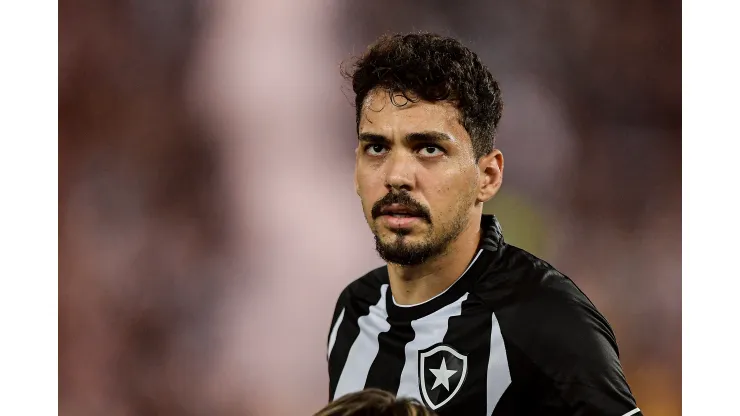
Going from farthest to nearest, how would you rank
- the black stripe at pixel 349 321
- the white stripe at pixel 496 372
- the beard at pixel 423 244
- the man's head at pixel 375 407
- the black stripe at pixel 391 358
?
the black stripe at pixel 349 321 < the black stripe at pixel 391 358 < the beard at pixel 423 244 < the white stripe at pixel 496 372 < the man's head at pixel 375 407

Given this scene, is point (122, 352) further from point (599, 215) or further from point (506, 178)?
point (599, 215)

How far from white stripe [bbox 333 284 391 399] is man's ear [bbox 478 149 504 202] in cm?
45

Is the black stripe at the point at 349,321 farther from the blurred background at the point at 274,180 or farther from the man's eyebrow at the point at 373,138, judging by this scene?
the man's eyebrow at the point at 373,138

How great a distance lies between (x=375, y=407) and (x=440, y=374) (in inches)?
28.6

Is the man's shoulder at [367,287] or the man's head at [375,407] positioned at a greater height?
the man's shoulder at [367,287]

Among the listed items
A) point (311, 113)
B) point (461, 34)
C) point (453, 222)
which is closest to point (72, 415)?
point (311, 113)

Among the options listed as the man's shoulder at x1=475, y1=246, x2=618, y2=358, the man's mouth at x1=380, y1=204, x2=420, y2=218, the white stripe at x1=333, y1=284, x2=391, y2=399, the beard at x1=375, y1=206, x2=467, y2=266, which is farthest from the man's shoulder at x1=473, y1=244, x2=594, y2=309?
the white stripe at x1=333, y1=284, x2=391, y2=399

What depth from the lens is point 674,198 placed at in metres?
2.26

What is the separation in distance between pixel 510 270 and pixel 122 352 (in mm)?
1293

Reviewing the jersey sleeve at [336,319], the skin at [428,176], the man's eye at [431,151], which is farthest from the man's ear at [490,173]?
the jersey sleeve at [336,319]

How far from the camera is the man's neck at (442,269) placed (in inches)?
77.4

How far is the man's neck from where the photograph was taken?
6.45ft

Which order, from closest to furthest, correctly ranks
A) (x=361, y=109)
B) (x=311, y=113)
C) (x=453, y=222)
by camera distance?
(x=453, y=222) → (x=361, y=109) → (x=311, y=113)

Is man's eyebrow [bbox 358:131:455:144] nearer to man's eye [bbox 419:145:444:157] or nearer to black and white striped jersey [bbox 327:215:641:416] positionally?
man's eye [bbox 419:145:444:157]
